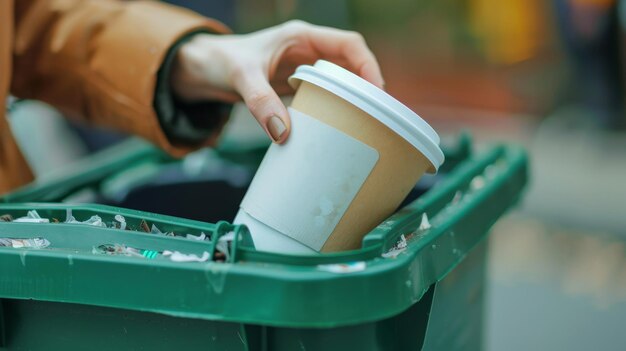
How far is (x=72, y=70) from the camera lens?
1624 mm

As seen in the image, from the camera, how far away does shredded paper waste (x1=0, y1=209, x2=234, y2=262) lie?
100 cm

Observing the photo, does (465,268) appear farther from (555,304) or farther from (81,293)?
(555,304)

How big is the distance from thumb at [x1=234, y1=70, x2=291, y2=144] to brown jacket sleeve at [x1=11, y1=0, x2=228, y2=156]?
253 mm

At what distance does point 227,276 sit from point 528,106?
3.74 m

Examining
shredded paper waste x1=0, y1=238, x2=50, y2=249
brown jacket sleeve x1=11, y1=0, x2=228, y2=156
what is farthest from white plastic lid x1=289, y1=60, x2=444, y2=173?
brown jacket sleeve x1=11, y1=0, x2=228, y2=156

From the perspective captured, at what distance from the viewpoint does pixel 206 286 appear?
96 centimetres

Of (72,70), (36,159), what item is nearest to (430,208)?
(72,70)

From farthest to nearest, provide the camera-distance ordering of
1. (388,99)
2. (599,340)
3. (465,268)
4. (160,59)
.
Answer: (599,340), (160,59), (465,268), (388,99)

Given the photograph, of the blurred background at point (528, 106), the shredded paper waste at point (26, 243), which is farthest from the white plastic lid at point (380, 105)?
the blurred background at point (528, 106)

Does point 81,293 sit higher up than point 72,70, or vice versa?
point 72,70

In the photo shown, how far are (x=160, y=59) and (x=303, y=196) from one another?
57cm

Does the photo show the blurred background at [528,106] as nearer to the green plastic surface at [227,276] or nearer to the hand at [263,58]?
the hand at [263,58]

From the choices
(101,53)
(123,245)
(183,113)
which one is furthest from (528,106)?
(123,245)

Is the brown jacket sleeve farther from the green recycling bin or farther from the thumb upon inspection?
the green recycling bin
